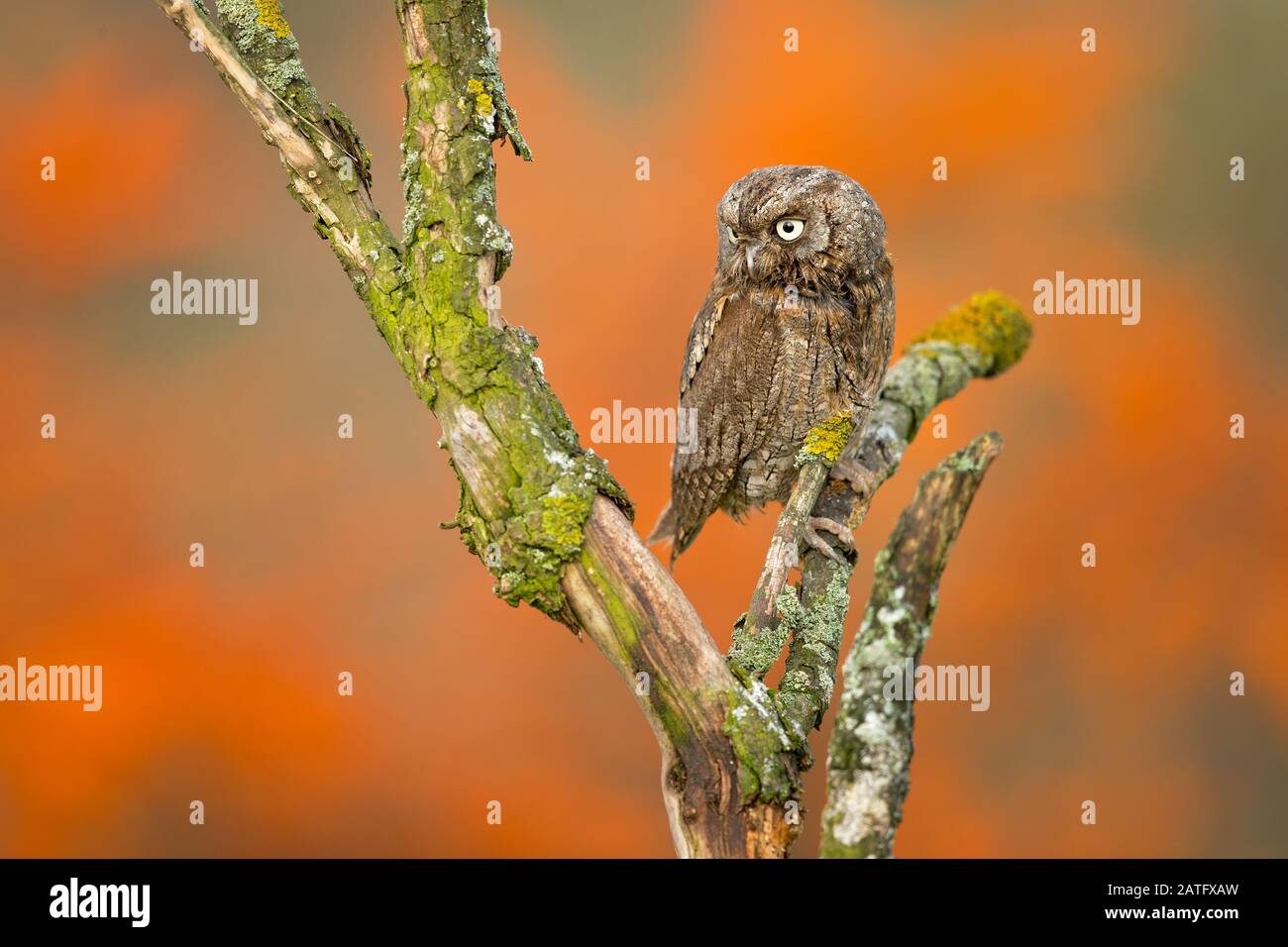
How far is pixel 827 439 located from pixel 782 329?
31 centimetres

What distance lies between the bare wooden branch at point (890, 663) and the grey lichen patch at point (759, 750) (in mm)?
182

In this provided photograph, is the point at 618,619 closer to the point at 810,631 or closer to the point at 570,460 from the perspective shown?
the point at 570,460

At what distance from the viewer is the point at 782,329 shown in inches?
108

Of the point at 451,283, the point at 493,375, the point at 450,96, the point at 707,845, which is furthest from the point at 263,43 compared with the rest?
the point at 707,845

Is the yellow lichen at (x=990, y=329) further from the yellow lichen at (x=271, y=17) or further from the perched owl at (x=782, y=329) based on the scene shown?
the yellow lichen at (x=271, y=17)

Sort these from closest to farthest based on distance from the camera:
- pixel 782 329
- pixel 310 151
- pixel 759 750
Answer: pixel 759 750 → pixel 310 151 → pixel 782 329

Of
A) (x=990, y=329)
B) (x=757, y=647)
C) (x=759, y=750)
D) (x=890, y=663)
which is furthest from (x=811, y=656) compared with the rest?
(x=990, y=329)

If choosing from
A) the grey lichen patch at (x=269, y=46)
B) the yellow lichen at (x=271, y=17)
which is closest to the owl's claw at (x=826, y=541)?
the grey lichen patch at (x=269, y=46)

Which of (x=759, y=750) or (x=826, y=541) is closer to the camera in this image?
(x=759, y=750)

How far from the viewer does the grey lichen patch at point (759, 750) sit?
199cm

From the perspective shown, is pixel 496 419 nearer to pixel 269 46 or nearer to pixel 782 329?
pixel 782 329

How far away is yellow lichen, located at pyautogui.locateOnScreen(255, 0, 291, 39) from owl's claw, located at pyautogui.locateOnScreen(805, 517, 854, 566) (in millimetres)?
1661

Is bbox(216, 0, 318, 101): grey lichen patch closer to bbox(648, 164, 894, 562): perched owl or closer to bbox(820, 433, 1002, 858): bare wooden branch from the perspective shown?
bbox(648, 164, 894, 562): perched owl

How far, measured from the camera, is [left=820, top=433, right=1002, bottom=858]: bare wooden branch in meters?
1.80
